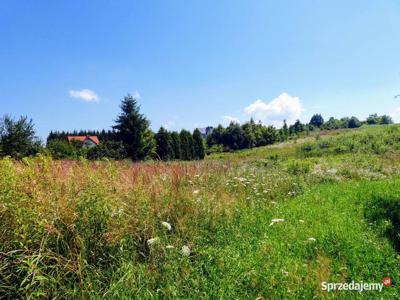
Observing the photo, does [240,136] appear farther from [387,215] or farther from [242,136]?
[387,215]

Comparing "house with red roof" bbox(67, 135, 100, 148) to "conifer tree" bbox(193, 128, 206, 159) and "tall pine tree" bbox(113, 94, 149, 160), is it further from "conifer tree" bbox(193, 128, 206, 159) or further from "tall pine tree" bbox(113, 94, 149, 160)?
"conifer tree" bbox(193, 128, 206, 159)

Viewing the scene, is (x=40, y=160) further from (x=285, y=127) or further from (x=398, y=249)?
(x=285, y=127)

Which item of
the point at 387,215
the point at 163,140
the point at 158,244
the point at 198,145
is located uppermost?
the point at 163,140

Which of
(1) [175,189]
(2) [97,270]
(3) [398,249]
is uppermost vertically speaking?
(1) [175,189]

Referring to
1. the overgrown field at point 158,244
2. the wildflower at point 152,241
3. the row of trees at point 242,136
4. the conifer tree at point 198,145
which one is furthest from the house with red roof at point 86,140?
the row of trees at point 242,136

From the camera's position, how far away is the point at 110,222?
2.87 meters

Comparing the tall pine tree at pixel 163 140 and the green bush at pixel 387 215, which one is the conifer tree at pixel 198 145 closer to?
the tall pine tree at pixel 163 140

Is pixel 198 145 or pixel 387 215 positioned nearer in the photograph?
pixel 387 215

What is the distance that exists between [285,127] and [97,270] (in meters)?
56.5

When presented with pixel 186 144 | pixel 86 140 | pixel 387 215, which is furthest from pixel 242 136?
pixel 387 215

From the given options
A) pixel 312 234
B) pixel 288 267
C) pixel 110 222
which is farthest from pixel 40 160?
pixel 312 234

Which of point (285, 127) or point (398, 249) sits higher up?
point (285, 127)

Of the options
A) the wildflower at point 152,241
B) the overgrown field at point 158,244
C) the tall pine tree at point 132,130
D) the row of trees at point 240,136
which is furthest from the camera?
the row of trees at point 240,136

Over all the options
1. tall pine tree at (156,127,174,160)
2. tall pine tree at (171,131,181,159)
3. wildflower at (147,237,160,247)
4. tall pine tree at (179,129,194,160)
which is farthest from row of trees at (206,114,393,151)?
wildflower at (147,237,160,247)
